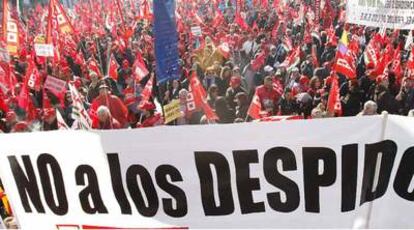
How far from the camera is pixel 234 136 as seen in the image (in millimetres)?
3383

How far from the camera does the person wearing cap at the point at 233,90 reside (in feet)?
30.7

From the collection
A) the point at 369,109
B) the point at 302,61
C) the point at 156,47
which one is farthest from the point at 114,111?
the point at 302,61

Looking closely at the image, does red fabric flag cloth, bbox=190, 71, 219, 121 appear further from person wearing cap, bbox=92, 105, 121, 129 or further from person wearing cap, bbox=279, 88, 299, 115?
person wearing cap, bbox=279, 88, 299, 115

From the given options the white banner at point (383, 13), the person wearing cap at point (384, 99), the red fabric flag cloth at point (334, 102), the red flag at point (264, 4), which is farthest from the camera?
the red flag at point (264, 4)

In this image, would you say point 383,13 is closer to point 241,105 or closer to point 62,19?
point 241,105

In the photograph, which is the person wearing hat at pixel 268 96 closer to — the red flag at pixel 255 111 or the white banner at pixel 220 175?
the red flag at pixel 255 111

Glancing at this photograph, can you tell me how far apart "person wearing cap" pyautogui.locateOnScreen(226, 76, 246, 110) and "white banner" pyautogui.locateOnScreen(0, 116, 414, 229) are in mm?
5758

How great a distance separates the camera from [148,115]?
27.3 feet

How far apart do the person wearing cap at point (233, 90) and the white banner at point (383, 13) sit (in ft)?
6.16

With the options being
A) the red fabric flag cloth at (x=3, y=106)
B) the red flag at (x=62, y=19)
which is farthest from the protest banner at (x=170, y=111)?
the red flag at (x=62, y=19)

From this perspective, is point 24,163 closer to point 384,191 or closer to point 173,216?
point 173,216

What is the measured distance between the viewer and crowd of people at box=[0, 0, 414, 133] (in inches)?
316

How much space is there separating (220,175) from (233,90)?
6.18m

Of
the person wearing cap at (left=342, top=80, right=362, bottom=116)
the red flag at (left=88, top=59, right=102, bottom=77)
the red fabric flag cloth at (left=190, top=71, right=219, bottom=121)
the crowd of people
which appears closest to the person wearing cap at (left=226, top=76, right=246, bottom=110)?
the crowd of people
